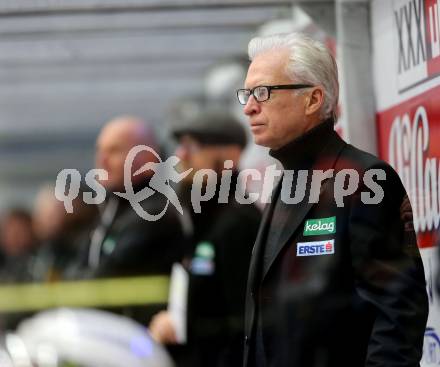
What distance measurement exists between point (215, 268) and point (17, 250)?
995 millimetres

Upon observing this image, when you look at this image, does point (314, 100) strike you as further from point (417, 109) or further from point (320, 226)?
point (417, 109)

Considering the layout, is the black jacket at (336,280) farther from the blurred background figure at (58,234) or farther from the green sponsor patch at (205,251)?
the blurred background figure at (58,234)

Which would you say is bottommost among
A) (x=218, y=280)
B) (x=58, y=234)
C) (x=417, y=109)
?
(x=218, y=280)

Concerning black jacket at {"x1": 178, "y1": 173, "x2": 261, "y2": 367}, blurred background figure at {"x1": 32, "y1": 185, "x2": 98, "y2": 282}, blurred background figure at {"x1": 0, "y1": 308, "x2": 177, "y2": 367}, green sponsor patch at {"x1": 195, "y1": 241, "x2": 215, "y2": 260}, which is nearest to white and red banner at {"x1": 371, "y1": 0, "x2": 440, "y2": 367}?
black jacket at {"x1": 178, "y1": 173, "x2": 261, "y2": 367}

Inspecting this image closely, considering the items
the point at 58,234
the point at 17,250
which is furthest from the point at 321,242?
the point at 17,250

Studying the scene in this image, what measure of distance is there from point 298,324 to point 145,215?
98 centimetres

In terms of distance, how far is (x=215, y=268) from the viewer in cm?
360

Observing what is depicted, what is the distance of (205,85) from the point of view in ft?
23.4

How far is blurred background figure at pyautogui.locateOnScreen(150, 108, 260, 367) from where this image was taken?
11.6ft

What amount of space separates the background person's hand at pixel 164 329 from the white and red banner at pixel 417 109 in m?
0.75

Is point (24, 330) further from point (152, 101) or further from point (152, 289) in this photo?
point (152, 101)

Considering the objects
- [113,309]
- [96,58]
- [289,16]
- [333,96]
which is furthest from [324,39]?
[96,58]

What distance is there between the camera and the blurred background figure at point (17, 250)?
165 inches

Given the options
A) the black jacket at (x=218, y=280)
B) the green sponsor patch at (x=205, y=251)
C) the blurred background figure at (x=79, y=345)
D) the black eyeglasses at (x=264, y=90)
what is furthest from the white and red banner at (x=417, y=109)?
the blurred background figure at (x=79, y=345)
